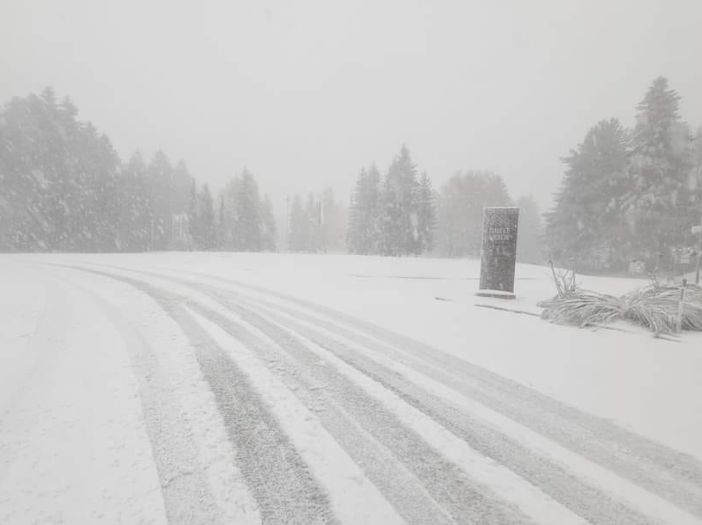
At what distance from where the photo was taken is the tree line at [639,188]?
2267cm

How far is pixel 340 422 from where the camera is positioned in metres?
2.78

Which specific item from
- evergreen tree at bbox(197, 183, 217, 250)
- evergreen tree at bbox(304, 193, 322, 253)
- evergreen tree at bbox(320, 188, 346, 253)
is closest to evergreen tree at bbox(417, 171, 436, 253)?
evergreen tree at bbox(197, 183, 217, 250)

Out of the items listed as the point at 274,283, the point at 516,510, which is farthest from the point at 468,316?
the point at 274,283

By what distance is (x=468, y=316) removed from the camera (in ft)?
21.5

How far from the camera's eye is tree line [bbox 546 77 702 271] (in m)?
22.7

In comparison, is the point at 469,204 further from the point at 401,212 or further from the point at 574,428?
the point at 574,428

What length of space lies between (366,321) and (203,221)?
38.2m

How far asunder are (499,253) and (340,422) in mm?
7175

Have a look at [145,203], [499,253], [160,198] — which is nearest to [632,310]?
[499,253]

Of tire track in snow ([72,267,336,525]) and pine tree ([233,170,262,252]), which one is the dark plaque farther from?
pine tree ([233,170,262,252])

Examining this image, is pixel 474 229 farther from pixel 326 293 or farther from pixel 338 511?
pixel 338 511

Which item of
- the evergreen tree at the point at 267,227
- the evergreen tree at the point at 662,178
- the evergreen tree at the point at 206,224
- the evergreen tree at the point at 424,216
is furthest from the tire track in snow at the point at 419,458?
the evergreen tree at the point at 267,227

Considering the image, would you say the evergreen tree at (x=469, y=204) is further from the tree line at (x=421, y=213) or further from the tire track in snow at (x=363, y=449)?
the tire track in snow at (x=363, y=449)

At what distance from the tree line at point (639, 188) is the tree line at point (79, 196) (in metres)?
34.7
